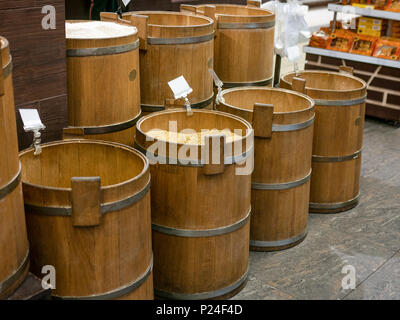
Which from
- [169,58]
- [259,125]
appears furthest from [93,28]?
[259,125]

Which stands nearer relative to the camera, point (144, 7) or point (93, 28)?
point (93, 28)

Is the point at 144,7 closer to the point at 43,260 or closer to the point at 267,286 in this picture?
the point at 267,286

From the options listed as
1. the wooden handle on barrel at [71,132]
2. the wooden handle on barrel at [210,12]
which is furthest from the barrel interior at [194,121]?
the wooden handle on barrel at [210,12]

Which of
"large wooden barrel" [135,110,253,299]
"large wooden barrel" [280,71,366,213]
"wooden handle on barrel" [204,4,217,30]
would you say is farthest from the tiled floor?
"wooden handle on barrel" [204,4,217,30]

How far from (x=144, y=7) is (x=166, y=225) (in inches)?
92.7

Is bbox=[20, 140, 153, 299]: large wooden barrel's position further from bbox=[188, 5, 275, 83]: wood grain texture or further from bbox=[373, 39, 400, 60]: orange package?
bbox=[373, 39, 400, 60]: orange package

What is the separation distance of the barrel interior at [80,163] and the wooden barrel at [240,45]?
62.1 inches

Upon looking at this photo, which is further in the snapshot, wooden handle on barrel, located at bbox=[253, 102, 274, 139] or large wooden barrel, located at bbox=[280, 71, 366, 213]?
large wooden barrel, located at bbox=[280, 71, 366, 213]

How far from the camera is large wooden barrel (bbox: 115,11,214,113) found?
3123 millimetres

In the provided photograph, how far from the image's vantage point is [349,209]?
3.93 m

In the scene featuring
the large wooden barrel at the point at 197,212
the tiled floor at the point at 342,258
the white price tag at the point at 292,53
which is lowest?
the tiled floor at the point at 342,258

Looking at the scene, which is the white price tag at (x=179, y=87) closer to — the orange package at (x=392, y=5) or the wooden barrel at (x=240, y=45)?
the wooden barrel at (x=240, y=45)

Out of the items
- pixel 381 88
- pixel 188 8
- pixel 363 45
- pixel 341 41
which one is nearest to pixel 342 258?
pixel 188 8

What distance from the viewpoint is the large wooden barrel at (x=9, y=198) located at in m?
1.81
